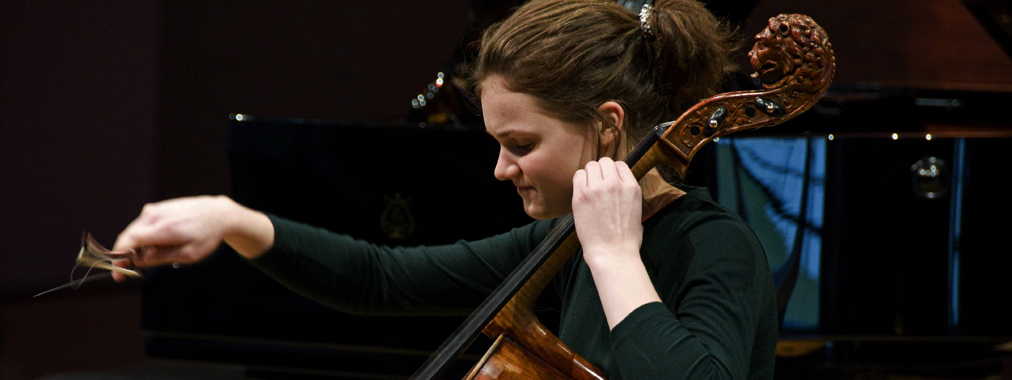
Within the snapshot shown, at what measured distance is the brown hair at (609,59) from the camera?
1088 mm

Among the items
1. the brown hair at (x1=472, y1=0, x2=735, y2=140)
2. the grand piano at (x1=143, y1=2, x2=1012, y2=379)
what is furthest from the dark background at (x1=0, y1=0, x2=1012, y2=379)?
the brown hair at (x1=472, y1=0, x2=735, y2=140)

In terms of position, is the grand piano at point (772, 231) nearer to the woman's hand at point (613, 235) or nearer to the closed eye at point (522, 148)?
the closed eye at point (522, 148)

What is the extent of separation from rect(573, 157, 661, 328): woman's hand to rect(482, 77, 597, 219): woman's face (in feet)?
0.31

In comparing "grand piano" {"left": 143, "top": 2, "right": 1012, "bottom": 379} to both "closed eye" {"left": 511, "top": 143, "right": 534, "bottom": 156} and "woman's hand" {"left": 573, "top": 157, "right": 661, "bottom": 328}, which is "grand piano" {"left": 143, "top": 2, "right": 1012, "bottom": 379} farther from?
"woman's hand" {"left": 573, "top": 157, "right": 661, "bottom": 328}

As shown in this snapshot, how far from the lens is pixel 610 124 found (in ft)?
3.60

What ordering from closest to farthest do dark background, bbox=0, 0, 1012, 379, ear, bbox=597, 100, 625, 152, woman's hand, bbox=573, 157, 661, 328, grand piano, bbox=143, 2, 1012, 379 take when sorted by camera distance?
woman's hand, bbox=573, 157, 661, 328
ear, bbox=597, 100, 625, 152
grand piano, bbox=143, 2, 1012, 379
dark background, bbox=0, 0, 1012, 379

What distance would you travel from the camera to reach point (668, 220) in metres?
1.08

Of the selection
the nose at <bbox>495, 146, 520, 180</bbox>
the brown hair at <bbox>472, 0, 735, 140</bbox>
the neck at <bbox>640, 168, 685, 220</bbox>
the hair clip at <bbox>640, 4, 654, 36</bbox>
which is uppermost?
the hair clip at <bbox>640, 4, 654, 36</bbox>

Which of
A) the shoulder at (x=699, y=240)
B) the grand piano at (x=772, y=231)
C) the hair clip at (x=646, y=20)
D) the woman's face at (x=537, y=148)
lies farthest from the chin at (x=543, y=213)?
the grand piano at (x=772, y=231)

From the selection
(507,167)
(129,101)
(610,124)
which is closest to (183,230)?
(507,167)

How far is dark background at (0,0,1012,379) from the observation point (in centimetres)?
353

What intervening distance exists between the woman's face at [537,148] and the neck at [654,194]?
0.07 m

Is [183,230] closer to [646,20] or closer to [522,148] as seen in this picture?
[522,148]

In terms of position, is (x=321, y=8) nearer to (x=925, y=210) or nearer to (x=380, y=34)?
(x=380, y=34)
